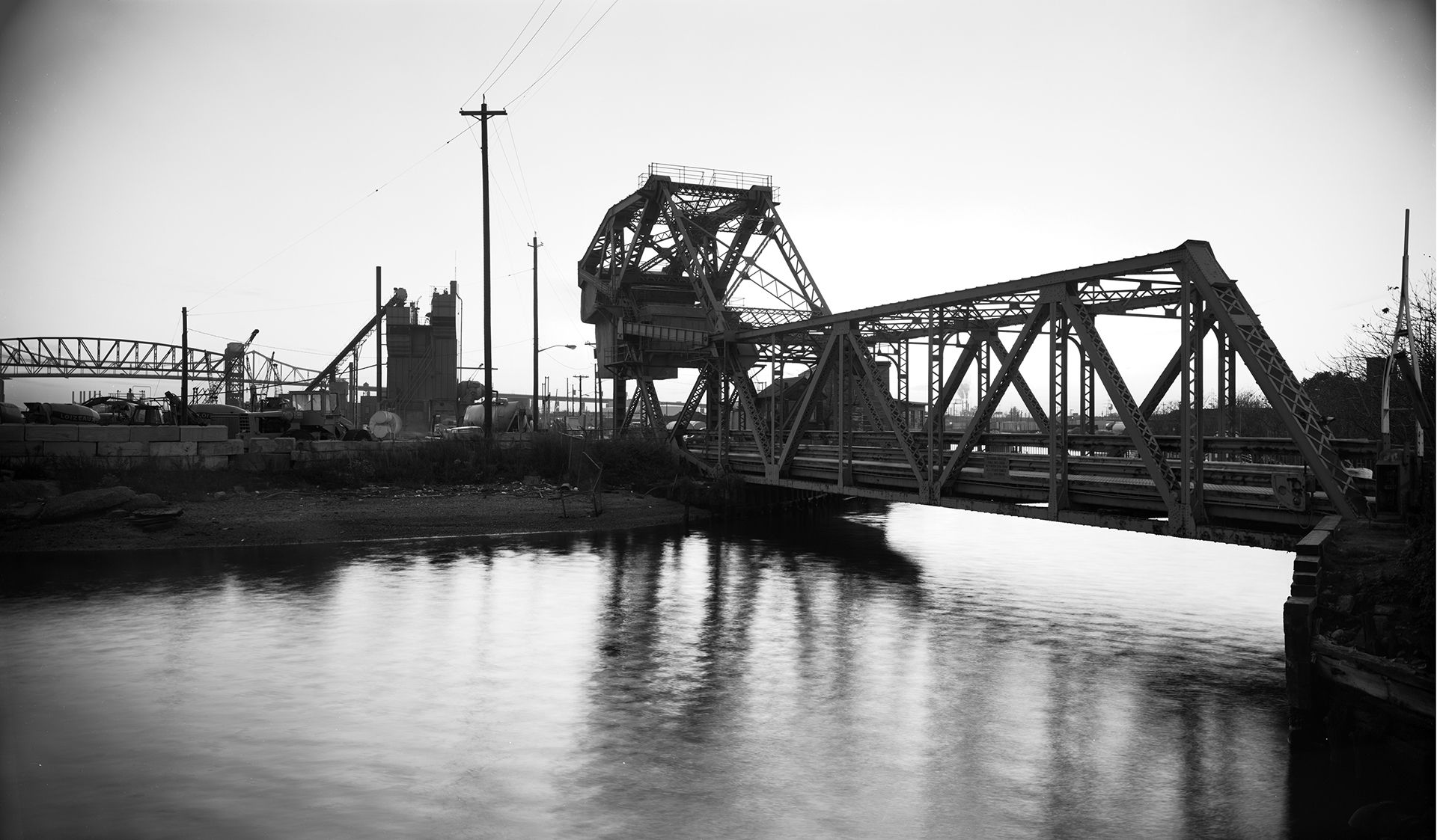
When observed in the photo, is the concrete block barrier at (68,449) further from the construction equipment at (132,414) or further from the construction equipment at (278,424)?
the construction equipment at (278,424)

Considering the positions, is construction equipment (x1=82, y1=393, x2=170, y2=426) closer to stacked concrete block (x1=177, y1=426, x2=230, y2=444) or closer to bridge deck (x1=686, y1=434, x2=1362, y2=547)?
stacked concrete block (x1=177, y1=426, x2=230, y2=444)

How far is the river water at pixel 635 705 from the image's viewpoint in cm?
1226

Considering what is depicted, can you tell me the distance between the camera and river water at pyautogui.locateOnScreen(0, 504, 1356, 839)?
40.2 feet

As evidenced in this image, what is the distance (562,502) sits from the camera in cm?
4341

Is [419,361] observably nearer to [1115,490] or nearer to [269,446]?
[269,446]

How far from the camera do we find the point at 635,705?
55.0 feet

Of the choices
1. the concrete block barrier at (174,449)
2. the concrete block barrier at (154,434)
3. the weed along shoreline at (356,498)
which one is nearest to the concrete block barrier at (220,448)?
the concrete block barrier at (174,449)

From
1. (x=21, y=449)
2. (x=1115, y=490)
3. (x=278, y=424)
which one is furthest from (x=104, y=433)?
(x=1115, y=490)

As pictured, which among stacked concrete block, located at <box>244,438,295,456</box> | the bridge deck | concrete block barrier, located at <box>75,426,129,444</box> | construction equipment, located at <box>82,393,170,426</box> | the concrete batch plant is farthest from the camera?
the concrete batch plant

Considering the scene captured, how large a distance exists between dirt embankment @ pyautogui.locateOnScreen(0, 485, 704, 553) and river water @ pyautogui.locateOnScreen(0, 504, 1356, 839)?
4623mm

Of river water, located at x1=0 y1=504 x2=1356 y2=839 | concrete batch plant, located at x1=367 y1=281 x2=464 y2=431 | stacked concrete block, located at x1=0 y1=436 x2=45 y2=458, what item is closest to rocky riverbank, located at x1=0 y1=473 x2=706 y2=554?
stacked concrete block, located at x1=0 y1=436 x2=45 y2=458

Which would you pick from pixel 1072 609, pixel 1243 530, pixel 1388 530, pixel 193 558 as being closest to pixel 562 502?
pixel 193 558

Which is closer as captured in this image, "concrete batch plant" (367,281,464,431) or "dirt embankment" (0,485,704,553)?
"dirt embankment" (0,485,704,553)

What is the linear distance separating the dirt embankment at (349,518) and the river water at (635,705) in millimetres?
4623
